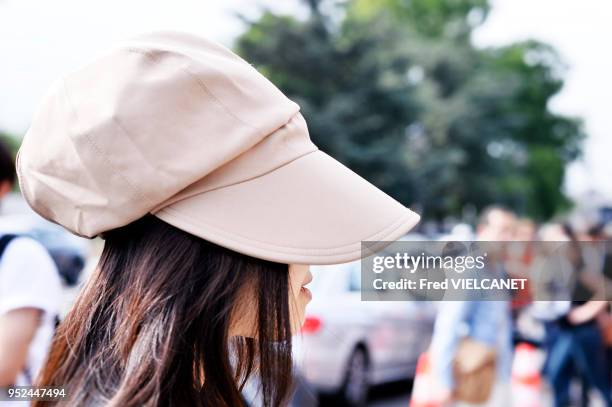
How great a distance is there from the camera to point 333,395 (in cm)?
666

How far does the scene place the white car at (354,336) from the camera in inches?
247

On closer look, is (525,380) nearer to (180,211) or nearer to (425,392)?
(425,392)

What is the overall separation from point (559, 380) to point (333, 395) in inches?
77.0

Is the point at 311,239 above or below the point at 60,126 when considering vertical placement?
below

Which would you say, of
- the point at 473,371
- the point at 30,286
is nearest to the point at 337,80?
the point at 473,371

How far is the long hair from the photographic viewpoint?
0.99m

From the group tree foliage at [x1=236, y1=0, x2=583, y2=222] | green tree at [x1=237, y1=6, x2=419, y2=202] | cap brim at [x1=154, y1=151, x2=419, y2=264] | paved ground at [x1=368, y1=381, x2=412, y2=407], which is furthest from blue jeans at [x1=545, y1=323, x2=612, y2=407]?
green tree at [x1=237, y1=6, x2=419, y2=202]

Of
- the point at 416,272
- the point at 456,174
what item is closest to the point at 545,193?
the point at 456,174

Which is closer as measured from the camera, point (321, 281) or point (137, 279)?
point (137, 279)

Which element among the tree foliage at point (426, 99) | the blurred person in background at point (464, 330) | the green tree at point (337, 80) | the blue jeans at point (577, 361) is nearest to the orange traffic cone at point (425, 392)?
the blurred person in background at point (464, 330)

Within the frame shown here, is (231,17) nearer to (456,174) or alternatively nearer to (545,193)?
(456,174)

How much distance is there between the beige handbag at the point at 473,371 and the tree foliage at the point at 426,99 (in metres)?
18.4

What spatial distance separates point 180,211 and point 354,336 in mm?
5686

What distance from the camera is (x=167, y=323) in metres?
1.00
